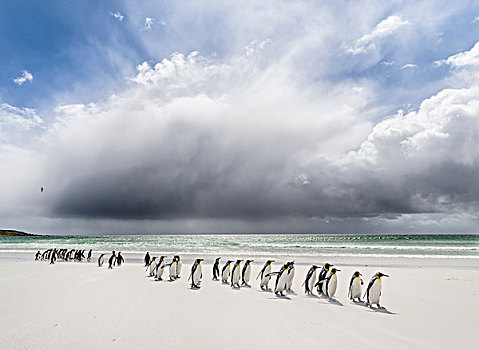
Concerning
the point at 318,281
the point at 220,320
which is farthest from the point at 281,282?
the point at 220,320

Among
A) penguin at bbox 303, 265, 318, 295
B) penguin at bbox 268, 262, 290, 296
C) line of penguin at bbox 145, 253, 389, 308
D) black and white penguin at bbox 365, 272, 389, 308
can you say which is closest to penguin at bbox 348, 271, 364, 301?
line of penguin at bbox 145, 253, 389, 308

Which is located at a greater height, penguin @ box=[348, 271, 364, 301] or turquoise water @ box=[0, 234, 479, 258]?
turquoise water @ box=[0, 234, 479, 258]

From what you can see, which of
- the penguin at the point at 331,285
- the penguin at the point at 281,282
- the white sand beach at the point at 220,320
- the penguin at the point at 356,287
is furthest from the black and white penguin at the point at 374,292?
the penguin at the point at 281,282

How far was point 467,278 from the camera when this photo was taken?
14875mm

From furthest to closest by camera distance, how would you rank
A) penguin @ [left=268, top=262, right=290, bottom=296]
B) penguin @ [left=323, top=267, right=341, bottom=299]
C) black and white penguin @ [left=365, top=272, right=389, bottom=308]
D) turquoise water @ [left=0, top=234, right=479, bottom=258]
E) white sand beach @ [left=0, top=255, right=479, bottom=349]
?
1. turquoise water @ [left=0, top=234, right=479, bottom=258]
2. penguin @ [left=268, top=262, right=290, bottom=296]
3. penguin @ [left=323, top=267, right=341, bottom=299]
4. black and white penguin @ [left=365, top=272, right=389, bottom=308]
5. white sand beach @ [left=0, top=255, right=479, bottom=349]

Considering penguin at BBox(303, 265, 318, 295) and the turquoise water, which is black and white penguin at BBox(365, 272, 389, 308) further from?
the turquoise water

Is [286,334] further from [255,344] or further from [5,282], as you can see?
[5,282]

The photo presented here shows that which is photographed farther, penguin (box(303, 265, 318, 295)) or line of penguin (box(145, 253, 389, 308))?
penguin (box(303, 265, 318, 295))

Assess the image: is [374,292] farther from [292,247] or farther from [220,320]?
[292,247]

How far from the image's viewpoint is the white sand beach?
5.49 m

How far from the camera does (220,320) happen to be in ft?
22.1

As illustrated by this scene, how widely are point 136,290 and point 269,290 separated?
4871 millimetres

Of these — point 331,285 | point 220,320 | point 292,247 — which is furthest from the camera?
point 292,247

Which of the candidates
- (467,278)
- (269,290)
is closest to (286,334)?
(269,290)
